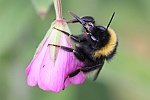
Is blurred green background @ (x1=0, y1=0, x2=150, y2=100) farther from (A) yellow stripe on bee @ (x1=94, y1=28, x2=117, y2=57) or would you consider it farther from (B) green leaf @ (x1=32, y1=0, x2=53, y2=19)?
(A) yellow stripe on bee @ (x1=94, y1=28, x2=117, y2=57)

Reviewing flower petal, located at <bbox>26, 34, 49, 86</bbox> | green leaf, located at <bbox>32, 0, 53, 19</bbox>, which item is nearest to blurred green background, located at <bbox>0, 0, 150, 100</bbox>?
green leaf, located at <bbox>32, 0, 53, 19</bbox>

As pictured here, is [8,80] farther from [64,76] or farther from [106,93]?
[64,76]

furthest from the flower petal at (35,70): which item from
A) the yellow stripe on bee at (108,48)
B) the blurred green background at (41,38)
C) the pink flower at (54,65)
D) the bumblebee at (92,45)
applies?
the blurred green background at (41,38)

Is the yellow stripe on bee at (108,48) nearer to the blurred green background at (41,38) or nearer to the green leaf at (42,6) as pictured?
the green leaf at (42,6)

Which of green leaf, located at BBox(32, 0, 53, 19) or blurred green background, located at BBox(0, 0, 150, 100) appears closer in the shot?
green leaf, located at BBox(32, 0, 53, 19)

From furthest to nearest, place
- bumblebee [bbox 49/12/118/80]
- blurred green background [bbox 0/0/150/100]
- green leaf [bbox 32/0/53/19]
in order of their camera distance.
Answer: blurred green background [bbox 0/0/150/100] → green leaf [bbox 32/0/53/19] → bumblebee [bbox 49/12/118/80]

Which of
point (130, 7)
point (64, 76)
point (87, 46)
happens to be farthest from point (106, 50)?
point (130, 7)

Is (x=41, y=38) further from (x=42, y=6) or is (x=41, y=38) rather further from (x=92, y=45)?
(x=92, y=45)
